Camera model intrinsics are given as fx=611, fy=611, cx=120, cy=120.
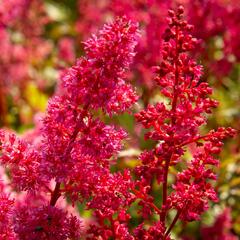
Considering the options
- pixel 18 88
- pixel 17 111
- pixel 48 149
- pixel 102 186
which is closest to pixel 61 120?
pixel 48 149

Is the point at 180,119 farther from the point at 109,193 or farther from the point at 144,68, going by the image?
the point at 144,68

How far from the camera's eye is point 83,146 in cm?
148

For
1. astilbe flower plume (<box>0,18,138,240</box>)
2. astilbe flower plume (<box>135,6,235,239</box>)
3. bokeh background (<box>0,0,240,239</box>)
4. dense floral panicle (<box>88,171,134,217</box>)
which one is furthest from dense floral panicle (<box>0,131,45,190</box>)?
bokeh background (<box>0,0,240,239</box>)

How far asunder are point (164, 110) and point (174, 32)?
0.19 metres

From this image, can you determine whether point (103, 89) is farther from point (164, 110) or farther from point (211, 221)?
point (211, 221)

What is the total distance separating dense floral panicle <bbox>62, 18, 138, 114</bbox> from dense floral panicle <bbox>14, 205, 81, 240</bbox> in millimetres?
280

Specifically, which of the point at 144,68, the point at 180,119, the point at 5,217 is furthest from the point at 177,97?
the point at 144,68

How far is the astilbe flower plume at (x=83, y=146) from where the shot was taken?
4.79 ft

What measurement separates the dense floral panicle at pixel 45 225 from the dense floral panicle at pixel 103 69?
28 cm

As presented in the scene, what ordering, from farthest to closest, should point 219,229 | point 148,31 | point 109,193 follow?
point 148,31 < point 219,229 < point 109,193

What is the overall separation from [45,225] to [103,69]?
0.40 m

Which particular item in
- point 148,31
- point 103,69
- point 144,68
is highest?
point 148,31

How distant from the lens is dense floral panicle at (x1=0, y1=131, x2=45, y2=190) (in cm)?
149

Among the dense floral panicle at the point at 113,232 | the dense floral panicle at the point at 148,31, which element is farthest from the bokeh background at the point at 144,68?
the dense floral panicle at the point at 113,232
